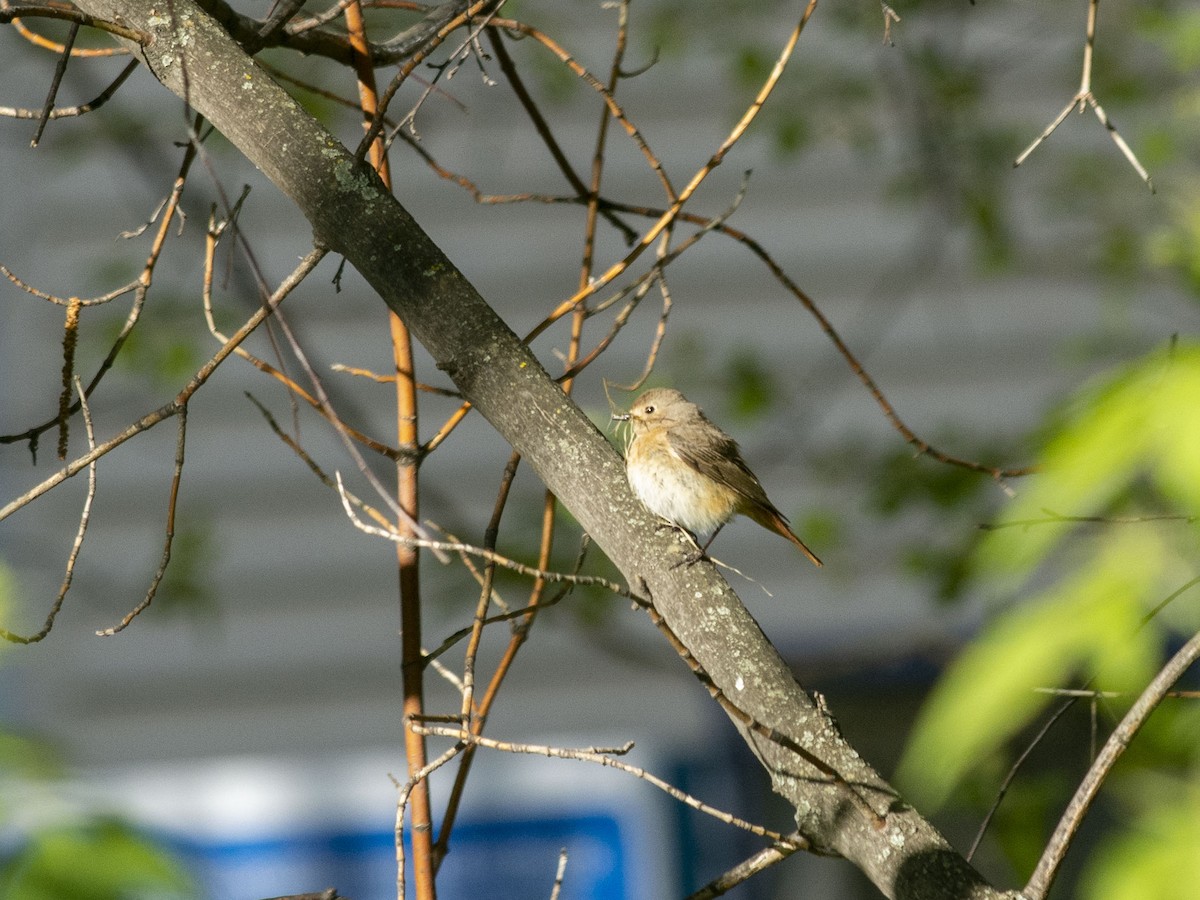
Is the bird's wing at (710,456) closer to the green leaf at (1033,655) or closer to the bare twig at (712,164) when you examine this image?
the bare twig at (712,164)

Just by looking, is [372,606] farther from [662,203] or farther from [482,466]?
[662,203]

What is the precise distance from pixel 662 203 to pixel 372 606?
2256 mm

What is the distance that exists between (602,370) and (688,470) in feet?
8.97

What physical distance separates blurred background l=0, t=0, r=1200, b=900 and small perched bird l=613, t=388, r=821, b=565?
4.71 feet

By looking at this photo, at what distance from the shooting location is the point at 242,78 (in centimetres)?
157

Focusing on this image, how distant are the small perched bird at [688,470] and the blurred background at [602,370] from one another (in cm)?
144

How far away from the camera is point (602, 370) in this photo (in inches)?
Result: 231

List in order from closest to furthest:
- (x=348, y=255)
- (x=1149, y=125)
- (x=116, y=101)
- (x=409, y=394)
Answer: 1. (x=348, y=255)
2. (x=409, y=394)
3. (x=1149, y=125)
4. (x=116, y=101)

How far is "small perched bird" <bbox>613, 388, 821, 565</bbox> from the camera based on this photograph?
3.17 metres

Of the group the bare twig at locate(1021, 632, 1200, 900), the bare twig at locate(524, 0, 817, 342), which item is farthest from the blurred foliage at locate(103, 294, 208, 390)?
the bare twig at locate(1021, 632, 1200, 900)

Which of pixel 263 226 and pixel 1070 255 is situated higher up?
pixel 263 226

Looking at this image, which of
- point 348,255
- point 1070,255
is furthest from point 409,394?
point 1070,255

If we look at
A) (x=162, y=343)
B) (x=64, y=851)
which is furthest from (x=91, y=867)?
(x=162, y=343)

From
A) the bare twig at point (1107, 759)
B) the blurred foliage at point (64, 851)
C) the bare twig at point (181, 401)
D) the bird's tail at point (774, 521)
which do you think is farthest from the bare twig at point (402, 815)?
the bird's tail at point (774, 521)
